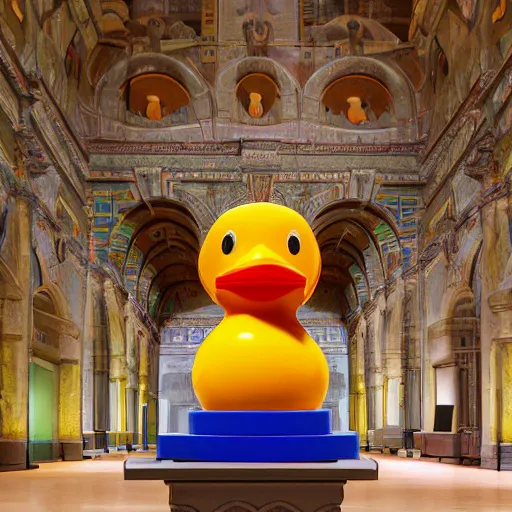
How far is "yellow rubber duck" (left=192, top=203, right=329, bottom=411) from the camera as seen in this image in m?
3.63

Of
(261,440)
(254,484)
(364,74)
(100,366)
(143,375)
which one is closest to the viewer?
(254,484)

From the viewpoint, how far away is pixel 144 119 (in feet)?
68.8

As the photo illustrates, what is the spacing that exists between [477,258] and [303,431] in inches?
536

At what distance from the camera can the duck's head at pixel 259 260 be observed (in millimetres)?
3830

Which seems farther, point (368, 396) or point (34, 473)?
point (368, 396)

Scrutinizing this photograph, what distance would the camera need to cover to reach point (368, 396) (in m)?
27.0

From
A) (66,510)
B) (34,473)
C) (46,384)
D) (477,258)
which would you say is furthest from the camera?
(46,384)

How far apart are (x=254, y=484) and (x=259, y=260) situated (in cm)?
101

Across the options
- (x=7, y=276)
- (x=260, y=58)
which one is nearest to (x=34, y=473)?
(x=7, y=276)

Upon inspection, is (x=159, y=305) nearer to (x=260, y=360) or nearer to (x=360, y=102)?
(x=360, y=102)

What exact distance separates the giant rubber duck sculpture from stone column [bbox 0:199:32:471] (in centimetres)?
1075

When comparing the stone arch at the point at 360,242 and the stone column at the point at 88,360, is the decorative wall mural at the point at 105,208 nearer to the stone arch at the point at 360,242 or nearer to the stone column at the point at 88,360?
the stone column at the point at 88,360

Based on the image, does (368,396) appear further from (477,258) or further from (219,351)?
(219,351)

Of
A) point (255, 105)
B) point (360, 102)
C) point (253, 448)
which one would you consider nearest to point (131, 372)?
point (255, 105)
